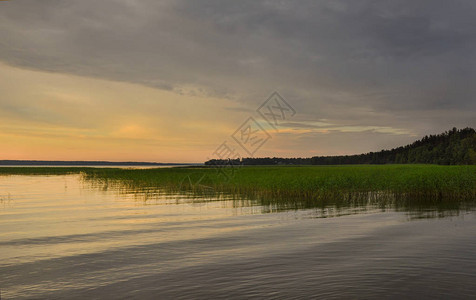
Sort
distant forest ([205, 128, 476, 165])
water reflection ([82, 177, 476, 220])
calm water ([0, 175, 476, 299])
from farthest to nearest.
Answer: distant forest ([205, 128, 476, 165]), water reflection ([82, 177, 476, 220]), calm water ([0, 175, 476, 299])

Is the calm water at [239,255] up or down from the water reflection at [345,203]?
down

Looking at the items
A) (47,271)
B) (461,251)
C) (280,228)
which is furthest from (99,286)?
(461,251)

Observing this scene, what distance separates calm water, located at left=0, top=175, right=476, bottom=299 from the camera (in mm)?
9133

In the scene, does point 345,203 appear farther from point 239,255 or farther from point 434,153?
point 434,153

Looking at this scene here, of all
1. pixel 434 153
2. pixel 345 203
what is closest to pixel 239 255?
pixel 345 203

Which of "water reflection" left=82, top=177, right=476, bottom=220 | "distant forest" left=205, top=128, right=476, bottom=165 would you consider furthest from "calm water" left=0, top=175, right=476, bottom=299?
"distant forest" left=205, top=128, right=476, bottom=165

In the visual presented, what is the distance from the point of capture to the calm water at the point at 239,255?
9133 millimetres

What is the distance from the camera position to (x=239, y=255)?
12.3 metres

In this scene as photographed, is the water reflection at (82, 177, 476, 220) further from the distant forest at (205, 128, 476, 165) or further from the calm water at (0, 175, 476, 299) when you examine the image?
the distant forest at (205, 128, 476, 165)

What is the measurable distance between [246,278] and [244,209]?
14070mm

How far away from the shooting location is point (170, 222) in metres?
19.1

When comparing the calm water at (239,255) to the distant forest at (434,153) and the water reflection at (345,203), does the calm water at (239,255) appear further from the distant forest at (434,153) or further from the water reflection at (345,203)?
the distant forest at (434,153)

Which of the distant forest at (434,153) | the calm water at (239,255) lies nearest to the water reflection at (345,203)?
the calm water at (239,255)

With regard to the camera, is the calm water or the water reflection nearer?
the calm water
